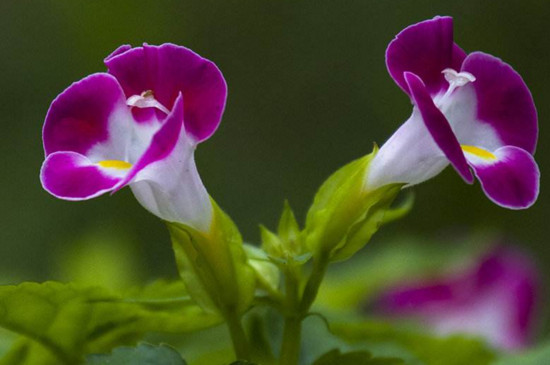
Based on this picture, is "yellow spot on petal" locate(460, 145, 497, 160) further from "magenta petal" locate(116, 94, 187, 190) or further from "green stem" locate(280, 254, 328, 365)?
"magenta petal" locate(116, 94, 187, 190)

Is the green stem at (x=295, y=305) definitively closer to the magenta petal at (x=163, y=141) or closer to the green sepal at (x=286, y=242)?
the green sepal at (x=286, y=242)

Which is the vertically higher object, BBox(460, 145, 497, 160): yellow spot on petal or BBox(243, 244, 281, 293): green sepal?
BBox(460, 145, 497, 160): yellow spot on petal

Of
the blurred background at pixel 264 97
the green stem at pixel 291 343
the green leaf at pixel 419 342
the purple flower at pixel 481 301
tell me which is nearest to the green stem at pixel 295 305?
the green stem at pixel 291 343

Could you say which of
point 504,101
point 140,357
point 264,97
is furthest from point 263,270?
point 264,97

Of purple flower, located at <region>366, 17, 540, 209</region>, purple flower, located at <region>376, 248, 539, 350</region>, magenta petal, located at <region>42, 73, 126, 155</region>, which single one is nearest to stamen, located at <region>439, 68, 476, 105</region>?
purple flower, located at <region>366, 17, 540, 209</region>

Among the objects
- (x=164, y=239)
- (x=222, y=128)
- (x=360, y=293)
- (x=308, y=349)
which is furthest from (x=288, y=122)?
(x=308, y=349)

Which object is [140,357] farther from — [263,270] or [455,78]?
[455,78]
